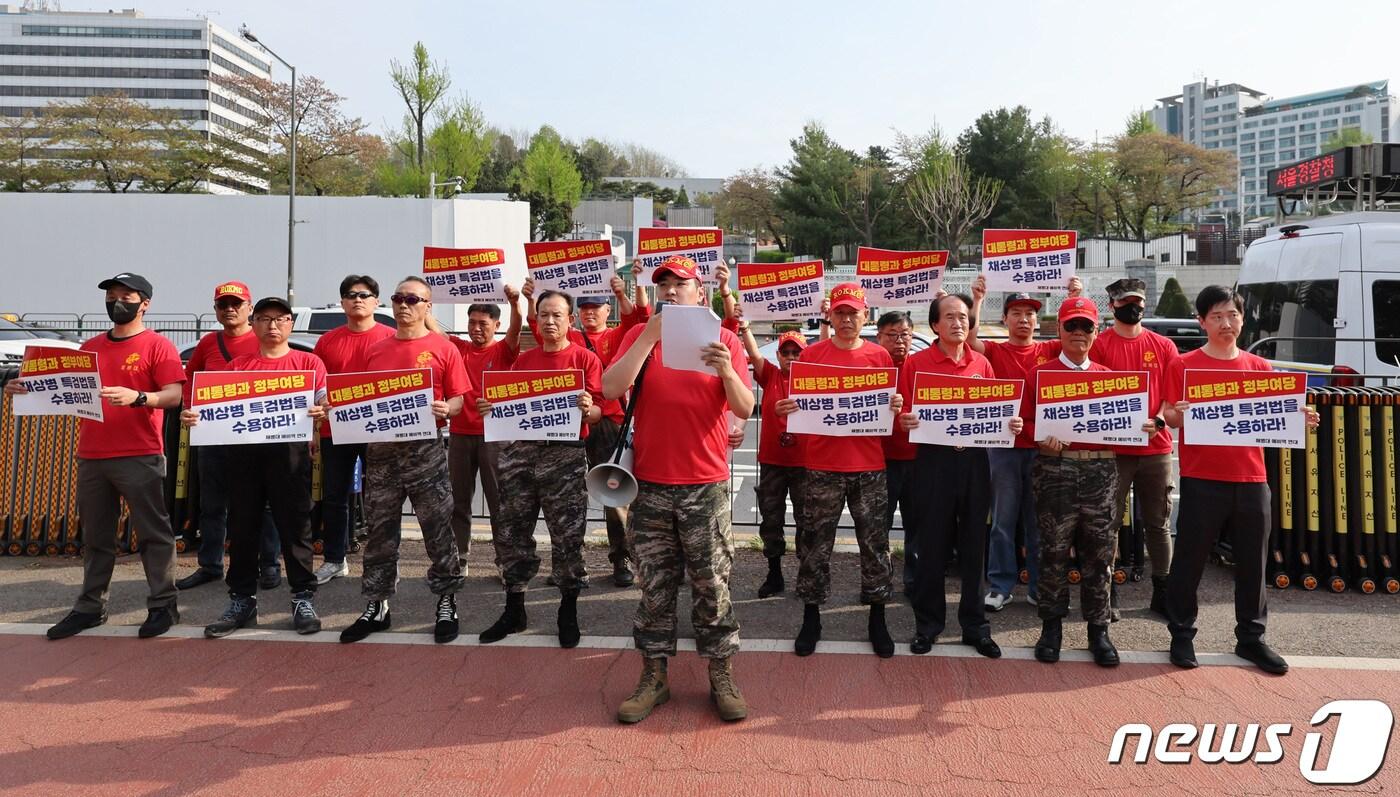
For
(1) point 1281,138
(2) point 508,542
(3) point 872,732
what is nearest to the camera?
(3) point 872,732

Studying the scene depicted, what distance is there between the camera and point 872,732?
4645mm

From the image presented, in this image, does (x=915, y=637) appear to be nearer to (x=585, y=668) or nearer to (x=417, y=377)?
(x=585, y=668)

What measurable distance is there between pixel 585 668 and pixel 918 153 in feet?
188

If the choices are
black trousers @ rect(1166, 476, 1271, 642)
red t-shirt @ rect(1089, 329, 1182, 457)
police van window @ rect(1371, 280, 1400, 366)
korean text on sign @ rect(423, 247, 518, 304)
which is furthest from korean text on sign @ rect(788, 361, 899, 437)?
police van window @ rect(1371, 280, 1400, 366)

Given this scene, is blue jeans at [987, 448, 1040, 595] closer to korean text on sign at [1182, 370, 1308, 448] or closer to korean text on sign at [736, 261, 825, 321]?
korean text on sign at [1182, 370, 1308, 448]

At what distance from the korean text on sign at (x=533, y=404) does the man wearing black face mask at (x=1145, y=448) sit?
Result: 3348 mm

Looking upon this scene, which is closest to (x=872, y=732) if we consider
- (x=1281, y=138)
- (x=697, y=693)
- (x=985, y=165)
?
(x=697, y=693)

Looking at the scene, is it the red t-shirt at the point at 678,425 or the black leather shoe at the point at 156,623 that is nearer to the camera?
the red t-shirt at the point at 678,425

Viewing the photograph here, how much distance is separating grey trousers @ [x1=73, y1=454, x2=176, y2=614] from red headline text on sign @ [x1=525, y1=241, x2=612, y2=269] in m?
2.95

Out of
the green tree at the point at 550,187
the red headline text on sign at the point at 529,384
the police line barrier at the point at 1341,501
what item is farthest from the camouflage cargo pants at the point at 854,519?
the green tree at the point at 550,187

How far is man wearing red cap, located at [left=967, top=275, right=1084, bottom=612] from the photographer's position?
6.31m

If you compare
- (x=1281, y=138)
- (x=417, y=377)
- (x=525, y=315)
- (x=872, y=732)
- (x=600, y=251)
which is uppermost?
(x=1281, y=138)

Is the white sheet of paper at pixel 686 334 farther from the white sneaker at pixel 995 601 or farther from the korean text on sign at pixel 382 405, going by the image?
the white sneaker at pixel 995 601

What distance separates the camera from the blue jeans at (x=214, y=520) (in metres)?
7.06
